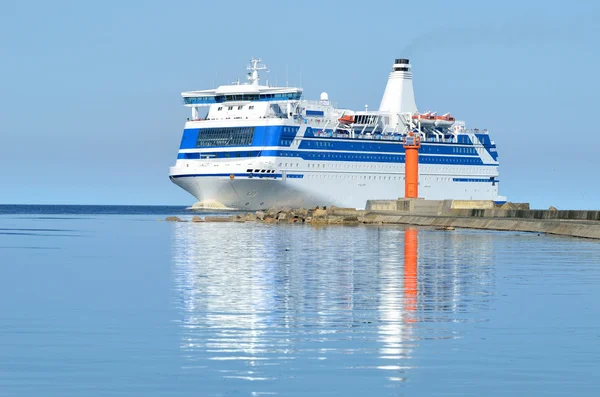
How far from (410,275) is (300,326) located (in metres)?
8.13

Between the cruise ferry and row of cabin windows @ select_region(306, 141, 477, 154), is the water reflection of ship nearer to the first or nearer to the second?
the cruise ferry

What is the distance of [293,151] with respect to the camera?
8094 centimetres

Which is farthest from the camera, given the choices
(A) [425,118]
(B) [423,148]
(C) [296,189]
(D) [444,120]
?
(D) [444,120]

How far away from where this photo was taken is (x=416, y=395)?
9000 mm

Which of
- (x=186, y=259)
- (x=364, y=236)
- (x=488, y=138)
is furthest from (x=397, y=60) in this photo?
(x=186, y=259)

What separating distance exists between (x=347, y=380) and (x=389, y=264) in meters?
14.7

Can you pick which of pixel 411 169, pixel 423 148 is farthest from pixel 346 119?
pixel 411 169

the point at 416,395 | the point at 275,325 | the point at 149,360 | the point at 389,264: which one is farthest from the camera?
the point at 389,264

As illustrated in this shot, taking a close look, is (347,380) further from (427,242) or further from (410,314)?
(427,242)

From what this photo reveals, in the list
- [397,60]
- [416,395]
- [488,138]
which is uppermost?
[397,60]

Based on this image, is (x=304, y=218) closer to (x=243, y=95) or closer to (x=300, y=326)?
(x=243, y=95)

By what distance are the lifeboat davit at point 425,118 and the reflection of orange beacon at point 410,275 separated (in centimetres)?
5729

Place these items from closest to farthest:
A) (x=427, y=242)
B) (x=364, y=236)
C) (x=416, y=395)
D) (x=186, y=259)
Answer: (x=416, y=395) < (x=186, y=259) < (x=427, y=242) < (x=364, y=236)

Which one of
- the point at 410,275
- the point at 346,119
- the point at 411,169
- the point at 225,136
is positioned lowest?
the point at 410,275
